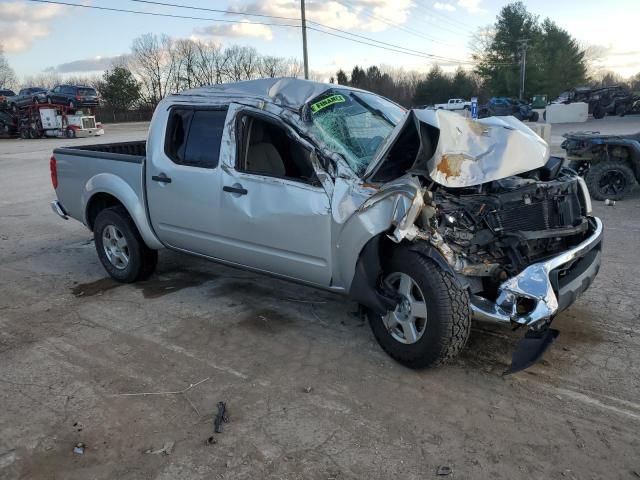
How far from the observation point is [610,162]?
8.70 metres

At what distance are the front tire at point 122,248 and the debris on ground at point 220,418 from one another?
254 centimetres

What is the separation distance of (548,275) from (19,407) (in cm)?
335

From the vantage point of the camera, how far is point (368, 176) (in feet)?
11.8

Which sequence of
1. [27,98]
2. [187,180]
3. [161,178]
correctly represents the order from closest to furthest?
[187,180], [161,178], [27,98]

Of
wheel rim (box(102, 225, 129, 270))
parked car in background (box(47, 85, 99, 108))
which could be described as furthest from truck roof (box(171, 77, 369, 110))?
parked car in background (box(47, 85, 99, 108))

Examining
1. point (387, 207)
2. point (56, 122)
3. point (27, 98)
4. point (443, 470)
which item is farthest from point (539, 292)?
point (27, 98)

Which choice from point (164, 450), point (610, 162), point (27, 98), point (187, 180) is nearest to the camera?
point (164, 450)

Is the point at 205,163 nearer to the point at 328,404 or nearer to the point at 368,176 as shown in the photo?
the point at 368,176

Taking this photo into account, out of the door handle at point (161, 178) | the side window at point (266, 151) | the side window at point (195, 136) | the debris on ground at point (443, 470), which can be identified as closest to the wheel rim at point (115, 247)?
the door handle at point (161, 178)

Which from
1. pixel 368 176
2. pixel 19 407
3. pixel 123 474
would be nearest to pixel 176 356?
pixel 19 407

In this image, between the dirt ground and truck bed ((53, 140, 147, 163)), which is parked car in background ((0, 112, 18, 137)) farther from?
the dirt ground

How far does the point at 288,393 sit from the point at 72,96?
34.1 metres

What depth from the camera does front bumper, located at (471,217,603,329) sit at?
3113mm

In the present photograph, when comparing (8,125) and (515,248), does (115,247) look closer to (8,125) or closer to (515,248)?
(515,248)
